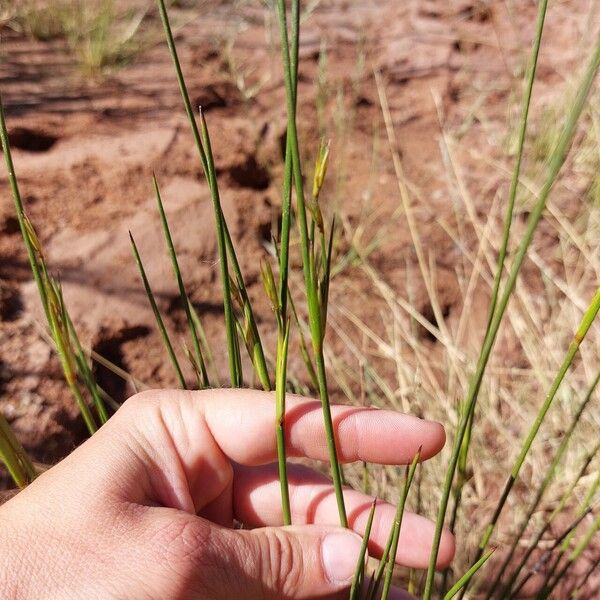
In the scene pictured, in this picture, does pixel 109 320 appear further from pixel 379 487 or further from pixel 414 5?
pixel 414 5

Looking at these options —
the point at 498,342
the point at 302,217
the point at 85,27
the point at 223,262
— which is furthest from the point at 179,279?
the point at 85,27

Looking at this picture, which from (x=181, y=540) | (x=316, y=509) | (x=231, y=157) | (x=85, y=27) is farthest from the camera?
(x=85, y=27)

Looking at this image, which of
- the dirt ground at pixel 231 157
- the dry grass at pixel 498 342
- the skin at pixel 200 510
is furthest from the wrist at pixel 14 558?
the dry grass at pixel 498 342

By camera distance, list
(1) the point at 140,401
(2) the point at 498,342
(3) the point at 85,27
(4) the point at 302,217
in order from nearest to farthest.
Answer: (4) the point at 302,217
(1) the point at 140,401
(2) the point at 498,342
(3) the point at 85,27

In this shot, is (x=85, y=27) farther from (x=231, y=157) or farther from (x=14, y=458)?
(x=14, y=458)

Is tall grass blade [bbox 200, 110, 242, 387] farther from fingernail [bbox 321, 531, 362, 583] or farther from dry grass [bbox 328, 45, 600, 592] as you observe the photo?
dry grass [bbox 328, 45, 600, 592]

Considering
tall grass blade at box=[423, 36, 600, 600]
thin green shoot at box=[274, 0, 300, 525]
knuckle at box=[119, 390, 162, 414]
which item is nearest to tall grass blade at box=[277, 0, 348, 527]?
thin green shoot at box=[274, 0, 300, 525]

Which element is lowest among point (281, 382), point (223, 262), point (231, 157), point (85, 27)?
point (281, 382)
